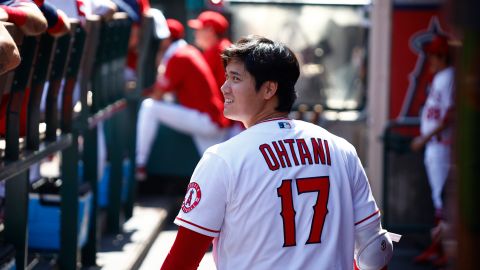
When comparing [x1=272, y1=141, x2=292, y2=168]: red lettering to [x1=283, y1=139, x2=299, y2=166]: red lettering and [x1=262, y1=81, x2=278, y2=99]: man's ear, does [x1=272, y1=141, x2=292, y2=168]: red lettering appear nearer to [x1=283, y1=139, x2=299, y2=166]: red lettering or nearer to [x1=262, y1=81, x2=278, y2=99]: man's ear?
[x1=283, y1=139, x2=299, y2=166]: red lettering

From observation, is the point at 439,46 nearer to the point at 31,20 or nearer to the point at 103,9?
the point at 103,9

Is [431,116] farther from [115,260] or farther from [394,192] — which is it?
[115,260]

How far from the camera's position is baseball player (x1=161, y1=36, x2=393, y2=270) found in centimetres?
275

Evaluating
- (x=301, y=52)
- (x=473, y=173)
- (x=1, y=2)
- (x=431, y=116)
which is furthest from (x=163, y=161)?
(x=473, y=173)

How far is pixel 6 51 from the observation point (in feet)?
9.79

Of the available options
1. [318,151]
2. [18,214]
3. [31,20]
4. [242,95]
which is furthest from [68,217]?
[318,151]

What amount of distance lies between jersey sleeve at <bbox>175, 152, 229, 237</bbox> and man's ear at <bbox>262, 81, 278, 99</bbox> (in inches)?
11.0

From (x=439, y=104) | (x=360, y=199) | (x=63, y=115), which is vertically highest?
(x=360, y=199)

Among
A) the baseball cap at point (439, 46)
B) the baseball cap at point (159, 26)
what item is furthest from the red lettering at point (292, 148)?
the baseball cap at point (159, 26)

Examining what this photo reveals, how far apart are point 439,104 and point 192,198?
4949 mm

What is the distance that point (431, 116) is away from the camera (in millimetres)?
7480

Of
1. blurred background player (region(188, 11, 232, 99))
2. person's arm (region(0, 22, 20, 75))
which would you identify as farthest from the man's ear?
blurred background player (region(188, 11, 232, 99))

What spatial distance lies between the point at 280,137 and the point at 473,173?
1.45 meters

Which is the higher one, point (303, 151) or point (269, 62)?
point (269, 62)
